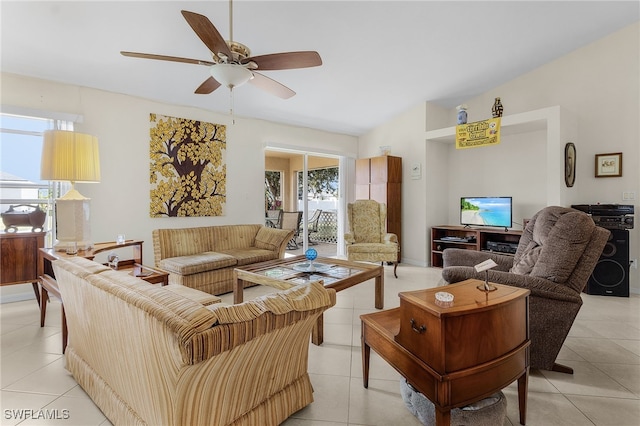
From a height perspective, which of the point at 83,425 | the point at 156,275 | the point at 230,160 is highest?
the point at 230,160

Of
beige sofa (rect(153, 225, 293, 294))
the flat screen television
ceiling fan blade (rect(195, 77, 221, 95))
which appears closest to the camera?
ceiling fan blade (rect(195, 77, 221, 95))

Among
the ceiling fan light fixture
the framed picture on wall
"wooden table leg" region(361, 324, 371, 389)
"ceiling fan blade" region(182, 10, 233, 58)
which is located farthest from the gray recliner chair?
the framed picture on wall

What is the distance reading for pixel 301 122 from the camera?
5.42 m

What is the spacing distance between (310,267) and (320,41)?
94.9 inches

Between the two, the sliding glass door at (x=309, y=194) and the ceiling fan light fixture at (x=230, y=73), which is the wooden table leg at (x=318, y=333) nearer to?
the ceiling fan light fixture at (x=230, y=73)

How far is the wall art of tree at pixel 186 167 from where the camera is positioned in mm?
4125

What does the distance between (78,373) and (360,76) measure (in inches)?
164

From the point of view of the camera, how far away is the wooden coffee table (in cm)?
256

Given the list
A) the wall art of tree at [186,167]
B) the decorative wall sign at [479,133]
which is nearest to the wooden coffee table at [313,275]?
the wall art of tree at [186,167]

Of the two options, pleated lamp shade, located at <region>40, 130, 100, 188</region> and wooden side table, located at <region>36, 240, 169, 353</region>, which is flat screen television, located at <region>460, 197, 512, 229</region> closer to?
wooden side table, located at <region>36, 240, 169, 353</region>

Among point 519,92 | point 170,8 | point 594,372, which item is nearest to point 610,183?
point 519,92

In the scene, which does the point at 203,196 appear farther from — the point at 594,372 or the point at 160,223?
the point at 594,372

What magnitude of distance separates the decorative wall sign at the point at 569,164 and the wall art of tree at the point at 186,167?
4.69 m

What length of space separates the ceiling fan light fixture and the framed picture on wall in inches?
180
